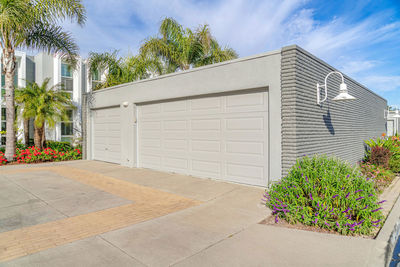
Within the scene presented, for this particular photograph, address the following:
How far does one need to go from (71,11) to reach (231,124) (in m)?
8.36

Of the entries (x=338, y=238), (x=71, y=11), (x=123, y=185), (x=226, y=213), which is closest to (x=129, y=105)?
(x=123, y=185)

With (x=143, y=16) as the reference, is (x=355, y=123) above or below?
below

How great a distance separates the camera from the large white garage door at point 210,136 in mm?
6520

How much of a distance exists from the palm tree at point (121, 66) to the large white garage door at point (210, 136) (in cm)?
484

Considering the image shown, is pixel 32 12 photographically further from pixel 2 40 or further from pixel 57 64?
pixel 57 64

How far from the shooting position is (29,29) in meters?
10.4

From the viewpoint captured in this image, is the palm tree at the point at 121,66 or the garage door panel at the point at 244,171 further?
the palm tree at the point at 121,66

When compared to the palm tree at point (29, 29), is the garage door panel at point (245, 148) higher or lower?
lower

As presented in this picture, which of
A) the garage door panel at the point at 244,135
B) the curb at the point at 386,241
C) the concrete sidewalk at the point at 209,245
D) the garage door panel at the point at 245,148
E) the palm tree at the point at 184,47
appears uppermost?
the palm tree at the point at 184,47

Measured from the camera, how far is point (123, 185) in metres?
6.95

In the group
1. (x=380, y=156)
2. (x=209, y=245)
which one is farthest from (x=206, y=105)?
(x=380, y=156)

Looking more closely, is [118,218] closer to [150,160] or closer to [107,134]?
[150,160]

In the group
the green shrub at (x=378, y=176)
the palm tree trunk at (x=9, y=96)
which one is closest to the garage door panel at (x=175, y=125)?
the green shrub at (x=378, y=176)

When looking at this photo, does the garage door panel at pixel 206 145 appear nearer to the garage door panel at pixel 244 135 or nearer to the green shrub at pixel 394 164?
the garage door panel at pixel 244 135
